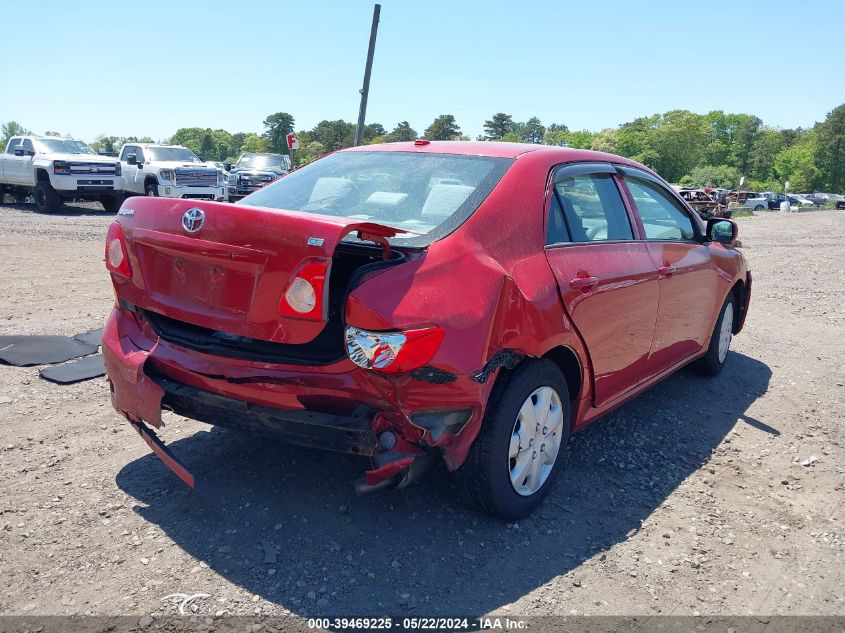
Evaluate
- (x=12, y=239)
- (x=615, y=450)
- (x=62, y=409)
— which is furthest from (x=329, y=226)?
(x=12, y=239)

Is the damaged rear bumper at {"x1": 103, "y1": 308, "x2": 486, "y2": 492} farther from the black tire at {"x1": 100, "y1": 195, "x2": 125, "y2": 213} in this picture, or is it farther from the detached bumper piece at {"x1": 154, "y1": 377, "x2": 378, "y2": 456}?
the black tire at {"x1": 100, "y1": 195, "x2": 125, "y2": 213}

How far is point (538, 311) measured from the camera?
120 inches

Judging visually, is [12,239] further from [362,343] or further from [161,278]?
[362,343]

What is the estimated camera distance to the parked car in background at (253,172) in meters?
22.4

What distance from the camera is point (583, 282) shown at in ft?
11.0

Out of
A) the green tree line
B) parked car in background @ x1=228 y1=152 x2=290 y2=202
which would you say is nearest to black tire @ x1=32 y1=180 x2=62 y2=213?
parked car in background @ x1=228 y1=152 x2=290 y2=202

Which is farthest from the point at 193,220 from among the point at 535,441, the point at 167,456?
the point at 535,441

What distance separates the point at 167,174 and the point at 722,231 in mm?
A: 16260

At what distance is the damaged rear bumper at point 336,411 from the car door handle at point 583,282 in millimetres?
848

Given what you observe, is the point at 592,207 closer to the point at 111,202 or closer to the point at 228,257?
the point at 228,257

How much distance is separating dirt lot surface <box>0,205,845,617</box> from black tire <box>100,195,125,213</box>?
17.1 metres

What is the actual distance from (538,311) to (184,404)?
63.3 inches

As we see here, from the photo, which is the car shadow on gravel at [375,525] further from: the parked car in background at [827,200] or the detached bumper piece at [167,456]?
the parked car in background at [827,200]

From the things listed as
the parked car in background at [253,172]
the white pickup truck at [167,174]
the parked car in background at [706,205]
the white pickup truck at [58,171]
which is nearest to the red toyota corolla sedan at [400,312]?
the white pickup truck at [167,174]
